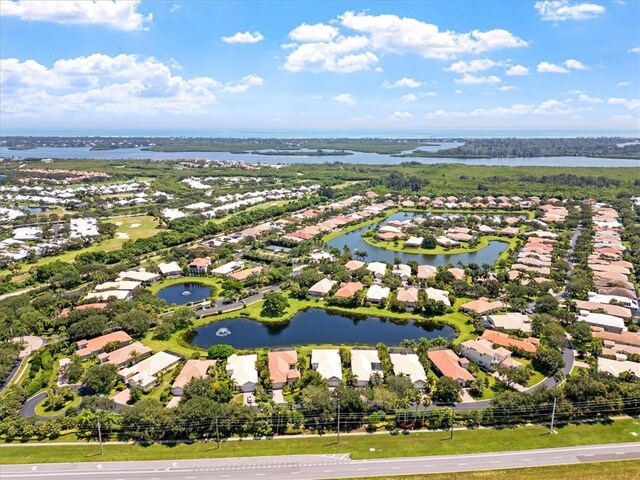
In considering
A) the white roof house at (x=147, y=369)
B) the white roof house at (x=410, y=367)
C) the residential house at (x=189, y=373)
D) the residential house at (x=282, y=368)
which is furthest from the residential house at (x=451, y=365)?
the white roof house at (x=147, y=369)

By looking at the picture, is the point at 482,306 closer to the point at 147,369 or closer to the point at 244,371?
the point at 244,371

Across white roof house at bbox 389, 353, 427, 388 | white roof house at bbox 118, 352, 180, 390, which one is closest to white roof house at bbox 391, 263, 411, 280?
white roof house at bbox 389, 353, 427, 388

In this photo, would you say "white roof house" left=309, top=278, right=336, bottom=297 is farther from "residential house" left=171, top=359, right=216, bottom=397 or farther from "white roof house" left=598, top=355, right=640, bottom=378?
"white roof house" left=598, top=355, right=640, bottom=378

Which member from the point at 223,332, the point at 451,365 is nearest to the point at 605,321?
the point at 451,365

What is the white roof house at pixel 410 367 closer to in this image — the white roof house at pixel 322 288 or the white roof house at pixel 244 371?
the white roof house at pixel 244 371

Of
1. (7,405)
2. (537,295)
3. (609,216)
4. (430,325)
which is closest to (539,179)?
(609,216)
